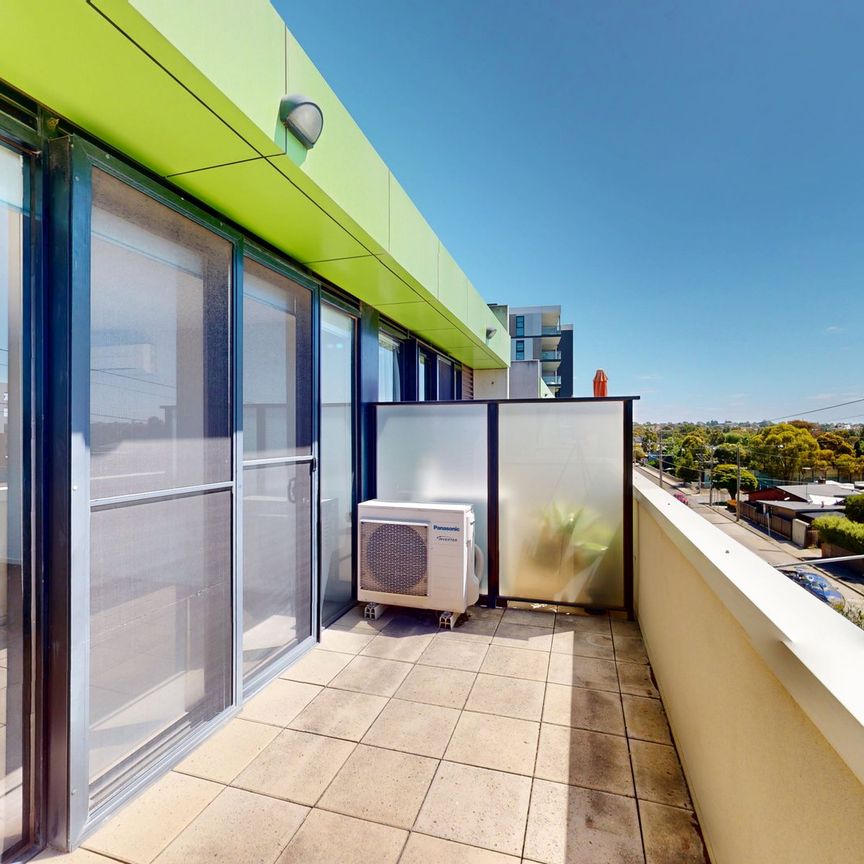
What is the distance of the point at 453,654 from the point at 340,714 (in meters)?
0.94

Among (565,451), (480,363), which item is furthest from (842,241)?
(565,451)

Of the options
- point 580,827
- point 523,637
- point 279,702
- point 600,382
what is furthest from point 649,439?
point 279,702

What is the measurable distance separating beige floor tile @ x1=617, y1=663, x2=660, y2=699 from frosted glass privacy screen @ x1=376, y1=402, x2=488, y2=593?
138 centimetres

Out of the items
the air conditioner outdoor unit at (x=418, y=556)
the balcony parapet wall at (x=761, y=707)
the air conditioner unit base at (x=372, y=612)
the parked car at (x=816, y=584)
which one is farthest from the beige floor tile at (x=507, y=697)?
the parked car at (x=816, y=584)

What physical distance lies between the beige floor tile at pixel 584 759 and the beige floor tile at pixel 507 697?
6.2 inches

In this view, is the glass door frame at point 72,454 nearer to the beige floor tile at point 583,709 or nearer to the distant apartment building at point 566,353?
the beige floor tile at point 583,709

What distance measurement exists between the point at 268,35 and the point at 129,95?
0.60 metres

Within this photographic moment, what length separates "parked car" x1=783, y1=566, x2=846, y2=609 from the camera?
1338mm

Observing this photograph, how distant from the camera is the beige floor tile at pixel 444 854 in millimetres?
1611

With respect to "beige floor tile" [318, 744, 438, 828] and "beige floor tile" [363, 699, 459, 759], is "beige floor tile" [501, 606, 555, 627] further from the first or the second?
"beige floor tile" [318, 744, 438, 828]

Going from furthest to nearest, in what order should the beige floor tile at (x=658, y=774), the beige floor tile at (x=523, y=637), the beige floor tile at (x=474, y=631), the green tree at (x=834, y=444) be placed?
the green tree at (x=834, y=444) → the beige floor tile at (x=474, y=631) → the beige floor tile at (x=523, y=637) → the beige floor tile at (x=658, y=774)

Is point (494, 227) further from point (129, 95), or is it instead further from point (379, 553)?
point (129, 95)

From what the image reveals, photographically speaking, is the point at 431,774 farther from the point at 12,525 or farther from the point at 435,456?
the point at 435,456

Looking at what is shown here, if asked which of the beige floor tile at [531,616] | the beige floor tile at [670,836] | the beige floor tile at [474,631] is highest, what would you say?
the beige floor tile at [670,836]
